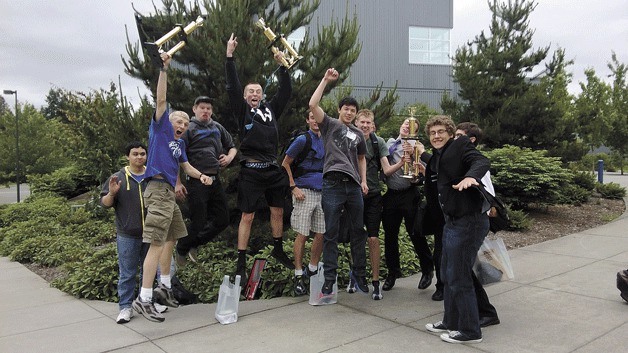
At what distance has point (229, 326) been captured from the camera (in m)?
4.14

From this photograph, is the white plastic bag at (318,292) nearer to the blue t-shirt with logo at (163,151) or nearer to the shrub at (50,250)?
the blue t-shirt with logo at (163,151)

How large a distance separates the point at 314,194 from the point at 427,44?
24556mm

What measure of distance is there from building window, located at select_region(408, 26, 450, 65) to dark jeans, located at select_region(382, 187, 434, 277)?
23566 millimetres

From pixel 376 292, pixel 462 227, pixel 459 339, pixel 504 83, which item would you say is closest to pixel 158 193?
pixel 376 292

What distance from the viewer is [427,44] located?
2727cm

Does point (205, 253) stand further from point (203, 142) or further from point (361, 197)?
point (361, 197)

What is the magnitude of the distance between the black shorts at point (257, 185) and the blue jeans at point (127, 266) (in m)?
1.11

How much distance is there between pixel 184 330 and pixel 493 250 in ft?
9.22

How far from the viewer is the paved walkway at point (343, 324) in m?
3.67

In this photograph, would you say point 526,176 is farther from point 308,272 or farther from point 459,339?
point 459,339

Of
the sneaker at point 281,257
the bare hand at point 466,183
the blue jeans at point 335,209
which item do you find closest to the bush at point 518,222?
the blue jeans at point 335,209

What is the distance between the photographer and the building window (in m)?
27.0

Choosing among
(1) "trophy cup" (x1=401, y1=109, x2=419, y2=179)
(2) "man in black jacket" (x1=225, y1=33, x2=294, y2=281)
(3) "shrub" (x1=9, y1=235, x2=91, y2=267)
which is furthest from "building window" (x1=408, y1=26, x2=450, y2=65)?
(2) "man in black jacket" (x1=225, y1=33, x2=294, y2=281)

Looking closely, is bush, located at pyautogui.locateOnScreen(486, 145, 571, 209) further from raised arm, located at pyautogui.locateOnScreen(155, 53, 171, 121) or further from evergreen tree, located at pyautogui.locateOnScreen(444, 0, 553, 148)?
raised arm, located at pyautogui.locateOnScreen(155, 53, 171, 121)
